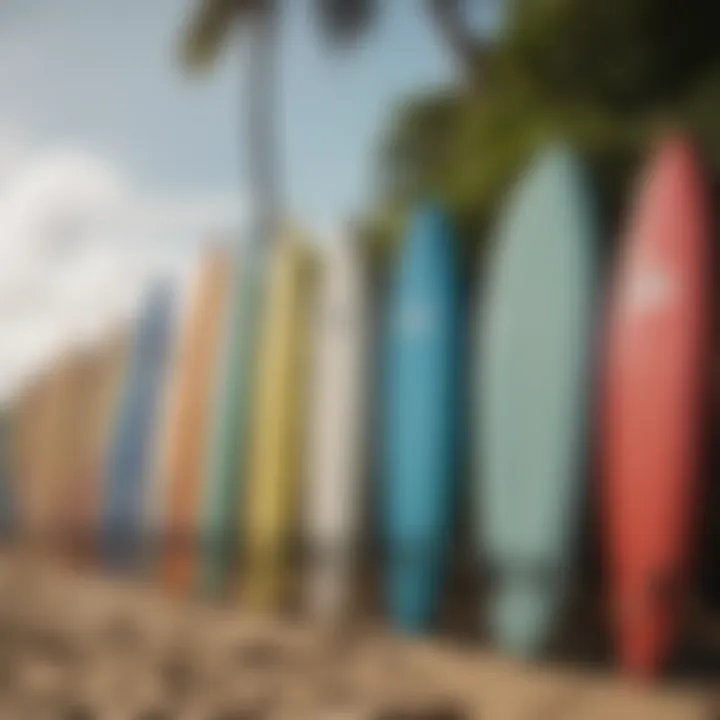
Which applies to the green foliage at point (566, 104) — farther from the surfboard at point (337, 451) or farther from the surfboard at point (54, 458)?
the surfboard at point (54, 458)

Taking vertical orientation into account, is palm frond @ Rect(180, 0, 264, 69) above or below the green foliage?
above

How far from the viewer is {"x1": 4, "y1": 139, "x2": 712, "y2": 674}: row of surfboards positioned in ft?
2.91

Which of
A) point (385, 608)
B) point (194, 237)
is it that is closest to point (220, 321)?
point (194, 237)

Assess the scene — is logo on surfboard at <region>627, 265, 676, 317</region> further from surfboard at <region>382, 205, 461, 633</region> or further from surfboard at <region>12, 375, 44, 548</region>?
surfboard at <region>12, 375, 44, 548</region>

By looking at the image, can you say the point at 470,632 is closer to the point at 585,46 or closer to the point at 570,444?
the point at 570,444

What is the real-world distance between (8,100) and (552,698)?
56 cm

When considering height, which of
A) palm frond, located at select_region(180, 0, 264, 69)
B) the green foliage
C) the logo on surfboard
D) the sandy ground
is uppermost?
palm frond, located at select_region(180, 0, 264, 69)

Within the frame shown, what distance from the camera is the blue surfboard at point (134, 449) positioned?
3.18 feet

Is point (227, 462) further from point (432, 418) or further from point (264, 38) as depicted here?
point (264, 38)

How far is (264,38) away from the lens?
3.35ft

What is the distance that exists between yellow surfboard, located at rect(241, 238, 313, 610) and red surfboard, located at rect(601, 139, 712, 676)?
20 centimetres

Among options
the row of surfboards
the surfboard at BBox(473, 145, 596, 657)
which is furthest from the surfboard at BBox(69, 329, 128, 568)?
the surfboard at BBox(473, 145, 596, 657)

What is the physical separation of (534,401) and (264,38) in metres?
0.33

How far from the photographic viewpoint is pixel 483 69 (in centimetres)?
98
